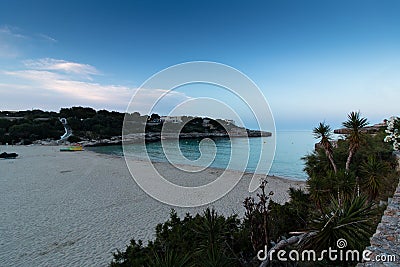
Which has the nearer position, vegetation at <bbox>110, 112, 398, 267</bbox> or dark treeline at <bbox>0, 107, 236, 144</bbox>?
vegetation at <bbox>110, 112, 398, 267</bbox>

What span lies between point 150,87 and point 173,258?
12.7 ft

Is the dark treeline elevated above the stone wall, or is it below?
above

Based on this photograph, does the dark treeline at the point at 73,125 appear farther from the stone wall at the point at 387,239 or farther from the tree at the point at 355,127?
the stone wall at the point at 387,239

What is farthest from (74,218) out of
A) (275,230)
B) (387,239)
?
(387,239)

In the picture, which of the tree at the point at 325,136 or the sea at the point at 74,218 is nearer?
the sea at the point at 74,218

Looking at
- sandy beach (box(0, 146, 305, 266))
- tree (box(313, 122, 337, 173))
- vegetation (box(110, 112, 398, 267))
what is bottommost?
sandy beach (box(0, 146, 305, 266))

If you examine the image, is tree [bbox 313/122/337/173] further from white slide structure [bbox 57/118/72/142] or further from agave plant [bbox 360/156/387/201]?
white slide structure [bbox 57/118/72/142]

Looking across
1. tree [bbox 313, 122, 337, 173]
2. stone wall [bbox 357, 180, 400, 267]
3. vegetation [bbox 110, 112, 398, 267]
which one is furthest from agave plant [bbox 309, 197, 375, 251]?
tree [bbox 313, 122, 337, 173]

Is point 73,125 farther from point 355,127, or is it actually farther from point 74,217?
point 355,127

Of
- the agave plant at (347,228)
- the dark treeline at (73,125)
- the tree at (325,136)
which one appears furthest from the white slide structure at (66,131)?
the agave plant at (347,228)

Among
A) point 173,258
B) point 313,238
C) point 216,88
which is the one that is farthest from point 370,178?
point 173,258

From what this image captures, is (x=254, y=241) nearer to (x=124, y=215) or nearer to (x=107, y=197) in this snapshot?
(x=124, y=215)

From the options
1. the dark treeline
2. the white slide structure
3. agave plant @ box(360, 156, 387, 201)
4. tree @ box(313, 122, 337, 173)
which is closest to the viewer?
agave plant @ box(360, 156, 387, 201)

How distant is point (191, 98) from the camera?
242 inches
